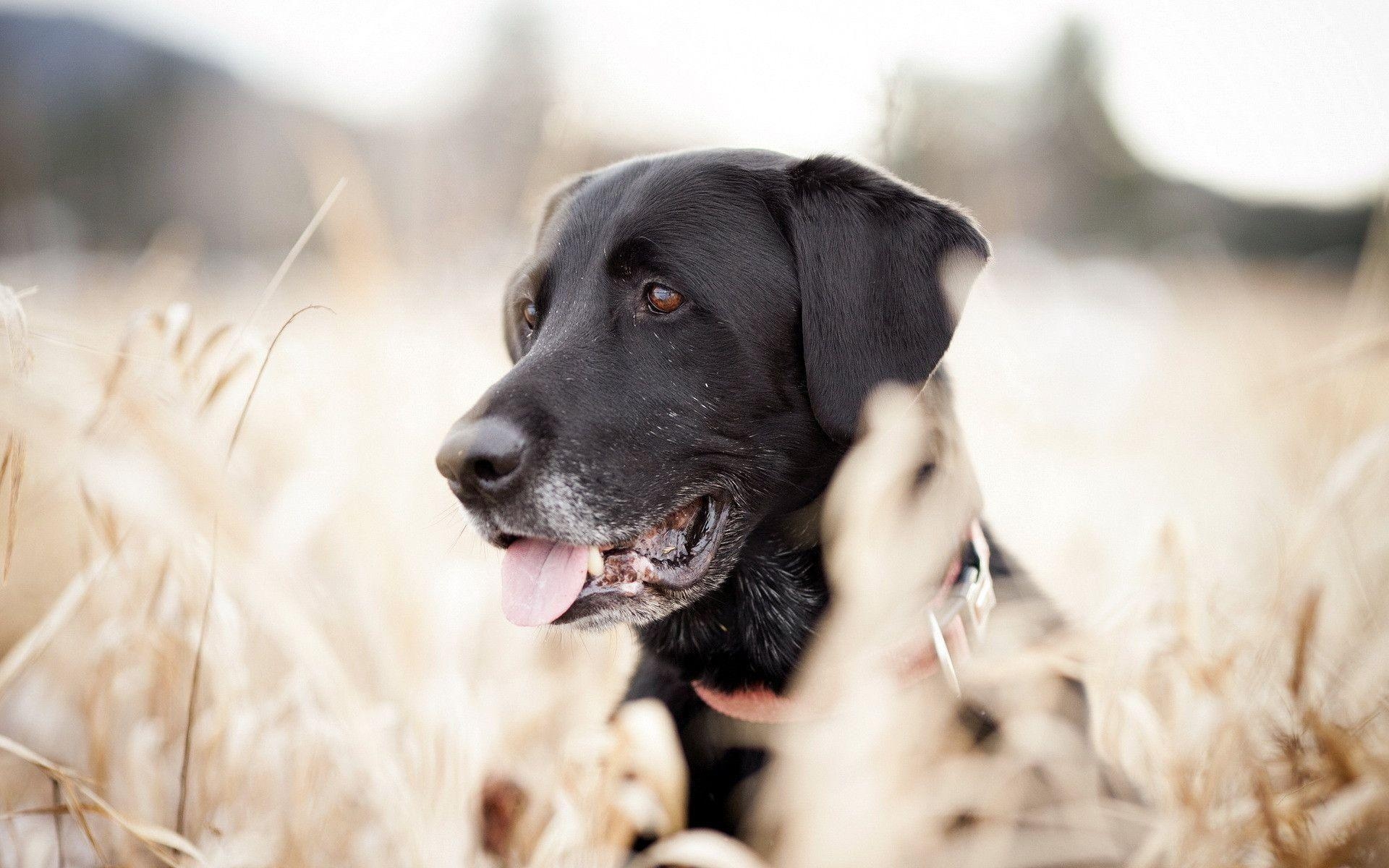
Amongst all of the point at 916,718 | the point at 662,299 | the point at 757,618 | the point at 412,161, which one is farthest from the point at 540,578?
the point at 412,161

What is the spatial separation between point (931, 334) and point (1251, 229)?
25.1m

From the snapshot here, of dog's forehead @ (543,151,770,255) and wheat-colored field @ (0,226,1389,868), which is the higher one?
dog's forehead @ (543,151,770,255)

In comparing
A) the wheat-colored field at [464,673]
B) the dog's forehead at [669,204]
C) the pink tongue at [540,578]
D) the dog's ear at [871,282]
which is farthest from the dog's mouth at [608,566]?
the dog's forehead at [669,204]

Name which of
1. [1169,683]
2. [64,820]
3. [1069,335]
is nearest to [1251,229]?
[1069,335]

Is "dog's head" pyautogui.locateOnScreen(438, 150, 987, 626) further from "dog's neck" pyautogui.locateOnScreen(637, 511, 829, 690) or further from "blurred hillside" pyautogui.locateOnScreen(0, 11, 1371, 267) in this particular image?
"blurred hillside" pyautogui.locateOnScreen(0, 11, 1371, 267)

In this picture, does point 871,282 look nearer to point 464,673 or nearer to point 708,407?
point 708,407

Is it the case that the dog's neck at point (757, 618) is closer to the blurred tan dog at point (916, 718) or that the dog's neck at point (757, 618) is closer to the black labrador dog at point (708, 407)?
the black labrador dog at point (708, 407)

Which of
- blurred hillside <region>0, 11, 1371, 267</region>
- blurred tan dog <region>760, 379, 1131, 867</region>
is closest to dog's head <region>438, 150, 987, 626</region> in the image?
blurred tan dog <region>760, 379, 1131, 867</region>

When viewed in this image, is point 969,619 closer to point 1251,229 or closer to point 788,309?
point 788,309

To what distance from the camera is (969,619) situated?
71.6 inches

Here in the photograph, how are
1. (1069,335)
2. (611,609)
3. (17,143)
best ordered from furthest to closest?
(17,143) < (1069,335) < (611,609)

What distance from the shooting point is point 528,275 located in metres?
2.43

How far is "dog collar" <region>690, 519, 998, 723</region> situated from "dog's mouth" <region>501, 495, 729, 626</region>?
1.03 ft

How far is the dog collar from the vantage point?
1.78 metres
